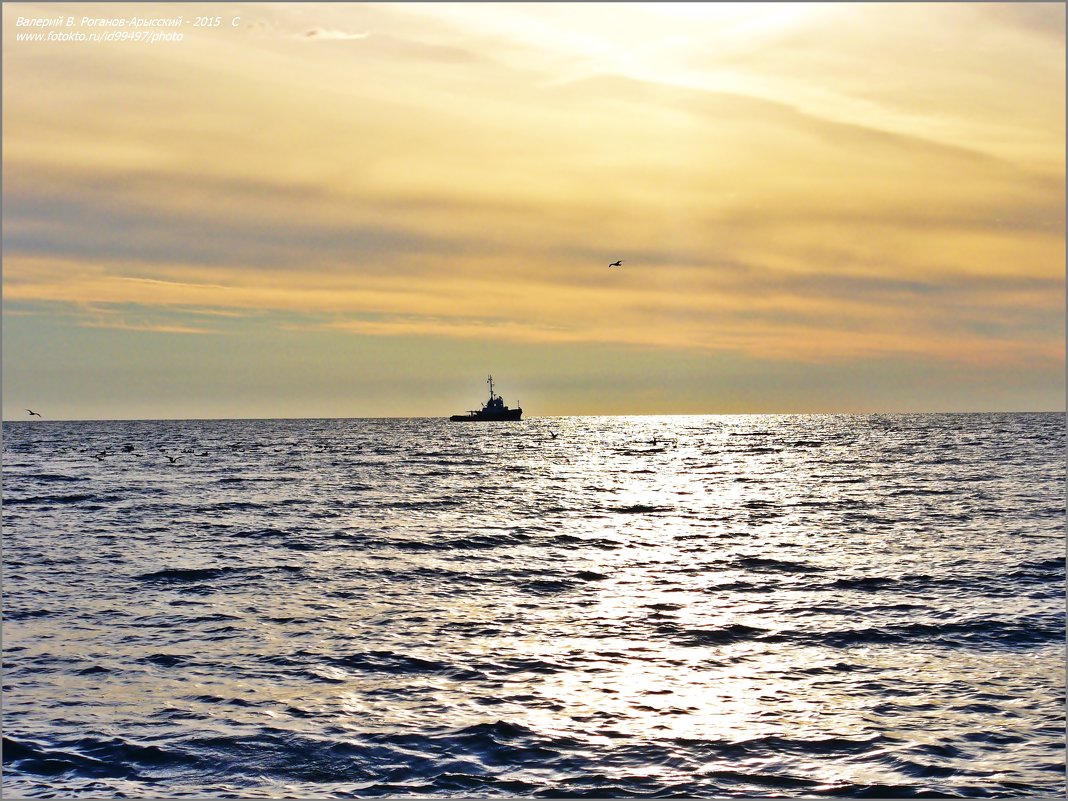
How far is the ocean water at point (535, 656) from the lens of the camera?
15.2m

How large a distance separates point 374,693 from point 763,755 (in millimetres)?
8645

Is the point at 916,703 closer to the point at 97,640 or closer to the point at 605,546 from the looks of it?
the point at 97,640

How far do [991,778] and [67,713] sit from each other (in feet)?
60.4

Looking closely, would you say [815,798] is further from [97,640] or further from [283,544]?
[283,544]

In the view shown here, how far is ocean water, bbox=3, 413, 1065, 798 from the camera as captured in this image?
49.8ft

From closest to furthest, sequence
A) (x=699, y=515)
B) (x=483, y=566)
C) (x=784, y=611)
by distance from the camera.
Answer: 1. (x=784, y=611)
2. (x=483, y=566)
3. (x=699, y=515)

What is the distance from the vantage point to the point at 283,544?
136ft

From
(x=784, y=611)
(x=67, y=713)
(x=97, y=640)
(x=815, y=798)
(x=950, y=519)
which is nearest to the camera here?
(x=815, y=798)

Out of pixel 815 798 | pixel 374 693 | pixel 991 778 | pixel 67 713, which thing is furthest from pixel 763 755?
pixel 67 713

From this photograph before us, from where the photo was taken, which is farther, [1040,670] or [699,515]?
[699,515]

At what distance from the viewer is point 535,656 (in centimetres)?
2194

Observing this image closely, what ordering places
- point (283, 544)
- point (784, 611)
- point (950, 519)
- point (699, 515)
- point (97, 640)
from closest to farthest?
point (97, 640), point (784, 611), point (283, 544), point (950, 519), point (699, 515)

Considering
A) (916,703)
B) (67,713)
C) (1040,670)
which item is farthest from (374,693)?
(1040,670)

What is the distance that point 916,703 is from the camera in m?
18.3
